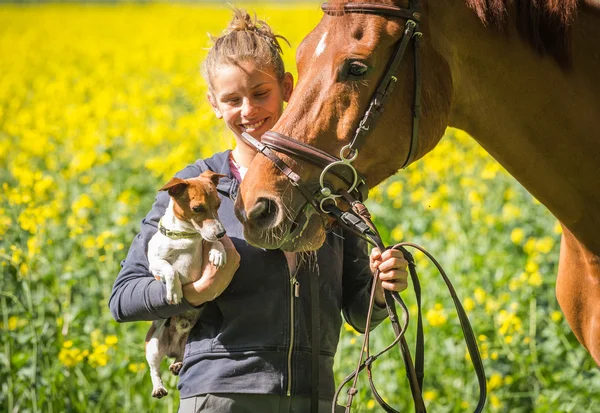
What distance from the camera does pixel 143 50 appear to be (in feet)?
50.7

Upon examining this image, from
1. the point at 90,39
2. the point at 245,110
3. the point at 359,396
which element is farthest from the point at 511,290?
the point at 90,39

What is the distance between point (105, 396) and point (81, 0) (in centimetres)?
3940

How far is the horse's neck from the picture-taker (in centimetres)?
260

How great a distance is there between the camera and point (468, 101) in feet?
8.73

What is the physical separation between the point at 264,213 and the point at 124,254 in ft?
9.73

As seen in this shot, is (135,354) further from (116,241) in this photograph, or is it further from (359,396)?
(359,396)

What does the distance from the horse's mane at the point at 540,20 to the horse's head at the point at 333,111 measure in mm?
214

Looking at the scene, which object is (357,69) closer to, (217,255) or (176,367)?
(217,255)

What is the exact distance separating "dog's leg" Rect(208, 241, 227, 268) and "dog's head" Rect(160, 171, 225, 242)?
0.07 metres

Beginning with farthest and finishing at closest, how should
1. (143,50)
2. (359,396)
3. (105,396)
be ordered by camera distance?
1. (143,50)
2. (105,396)
3. (359,396)

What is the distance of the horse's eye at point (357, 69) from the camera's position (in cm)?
245

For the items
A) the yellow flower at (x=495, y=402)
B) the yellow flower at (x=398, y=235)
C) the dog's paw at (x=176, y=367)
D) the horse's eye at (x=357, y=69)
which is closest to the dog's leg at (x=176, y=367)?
the dog's paw at (x=176, y=367)

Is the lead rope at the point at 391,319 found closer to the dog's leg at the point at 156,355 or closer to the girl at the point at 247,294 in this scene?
the girl at the point at 247,294

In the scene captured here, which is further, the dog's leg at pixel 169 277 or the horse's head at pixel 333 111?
the dog's leg at pixel 169 277
